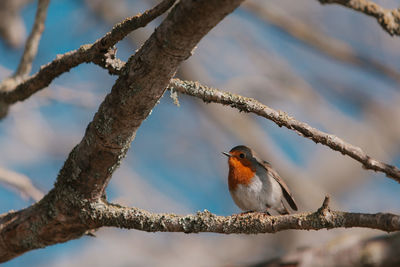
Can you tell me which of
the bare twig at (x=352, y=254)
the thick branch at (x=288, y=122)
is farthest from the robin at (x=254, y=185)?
the bare twig at (x=352, y=254)

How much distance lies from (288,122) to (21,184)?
241 cm

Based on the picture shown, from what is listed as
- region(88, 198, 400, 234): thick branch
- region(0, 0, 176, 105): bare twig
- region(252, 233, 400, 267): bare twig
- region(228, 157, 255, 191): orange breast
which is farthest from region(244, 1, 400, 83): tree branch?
region(252, 233, 400, 267): bare twig

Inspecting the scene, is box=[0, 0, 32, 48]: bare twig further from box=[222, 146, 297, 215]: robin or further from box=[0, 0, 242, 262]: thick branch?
box=[0, 0, 242, 262]: thick branch

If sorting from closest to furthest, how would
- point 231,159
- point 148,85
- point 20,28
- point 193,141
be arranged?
point 148,85
point 231,159
point 20,28
point 193,141

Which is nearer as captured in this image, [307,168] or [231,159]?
[231,159]

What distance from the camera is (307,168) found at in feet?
41.3

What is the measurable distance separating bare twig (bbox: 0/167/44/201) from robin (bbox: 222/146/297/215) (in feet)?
5.75

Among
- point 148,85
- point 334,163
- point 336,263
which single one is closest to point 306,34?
point 334,163

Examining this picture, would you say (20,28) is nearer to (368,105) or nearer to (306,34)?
(306,34)

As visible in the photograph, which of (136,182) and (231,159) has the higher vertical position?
(136,182)

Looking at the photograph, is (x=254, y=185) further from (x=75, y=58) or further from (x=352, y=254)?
(x=352, y=254)

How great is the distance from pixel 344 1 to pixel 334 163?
10074mm

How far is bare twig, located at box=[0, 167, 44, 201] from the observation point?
4266 mm

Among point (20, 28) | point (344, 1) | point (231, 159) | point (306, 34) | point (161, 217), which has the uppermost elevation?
point (306, 34)
